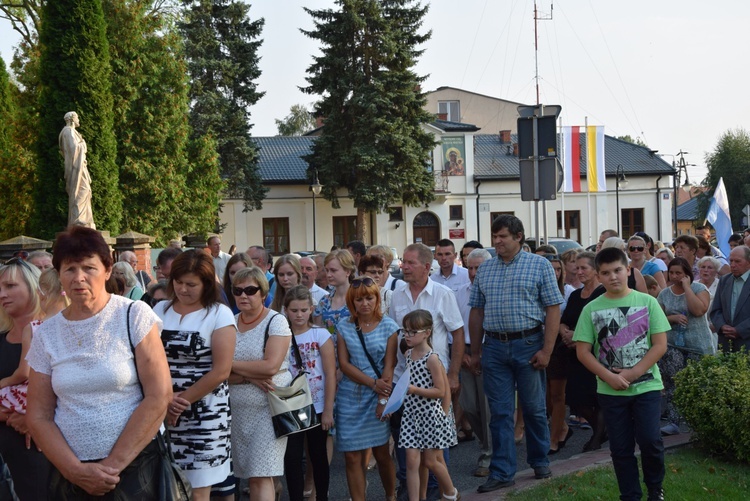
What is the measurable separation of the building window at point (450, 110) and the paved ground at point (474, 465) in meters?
56.5

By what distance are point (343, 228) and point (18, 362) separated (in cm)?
4961

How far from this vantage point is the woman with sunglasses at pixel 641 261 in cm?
1097

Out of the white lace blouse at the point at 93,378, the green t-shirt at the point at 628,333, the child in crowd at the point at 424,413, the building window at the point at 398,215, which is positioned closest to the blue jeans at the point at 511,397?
the child in crowd at the point at 424,413

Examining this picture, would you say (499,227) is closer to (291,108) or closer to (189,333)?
(189,333)

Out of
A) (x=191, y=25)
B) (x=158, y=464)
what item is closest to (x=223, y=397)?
(x=158, y=464)

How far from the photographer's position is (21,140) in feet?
115

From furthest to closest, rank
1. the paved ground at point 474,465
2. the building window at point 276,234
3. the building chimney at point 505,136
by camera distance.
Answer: the building chimney at point 505,136
the building window at point 276,234
the paved ground at point 474,465

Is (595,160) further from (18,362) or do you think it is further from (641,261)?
(18,362)

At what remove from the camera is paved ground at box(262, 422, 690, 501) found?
7.21 m

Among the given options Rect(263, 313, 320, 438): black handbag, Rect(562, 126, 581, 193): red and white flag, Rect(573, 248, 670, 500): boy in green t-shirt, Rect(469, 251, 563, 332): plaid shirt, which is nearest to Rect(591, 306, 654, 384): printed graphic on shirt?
Rect(573, 248, 670, 500): boy in green t-shirt

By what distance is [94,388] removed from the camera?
3.81 m

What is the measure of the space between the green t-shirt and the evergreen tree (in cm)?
3196

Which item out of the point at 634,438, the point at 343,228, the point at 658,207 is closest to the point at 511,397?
the point at 634,438

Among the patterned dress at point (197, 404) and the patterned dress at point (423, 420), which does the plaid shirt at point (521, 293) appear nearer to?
the patterned dress at point (423, 420)
